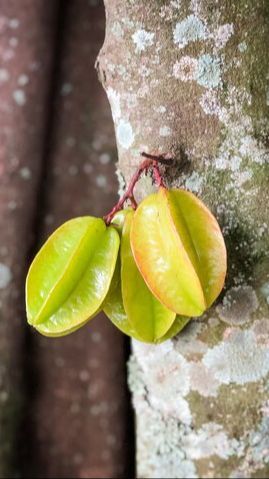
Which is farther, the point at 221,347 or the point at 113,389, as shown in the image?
the point at 113,389

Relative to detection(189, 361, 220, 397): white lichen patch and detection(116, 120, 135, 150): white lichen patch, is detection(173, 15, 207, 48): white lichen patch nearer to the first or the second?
detection(116, 120, 135, 150): white lichen patch

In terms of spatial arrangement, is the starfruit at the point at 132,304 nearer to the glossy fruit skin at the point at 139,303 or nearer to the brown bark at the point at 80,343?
the glossy fruit skin at the point at 139,303

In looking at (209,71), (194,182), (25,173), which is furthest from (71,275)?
(25,173)

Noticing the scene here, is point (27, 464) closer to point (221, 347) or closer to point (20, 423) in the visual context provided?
point (20, 423)

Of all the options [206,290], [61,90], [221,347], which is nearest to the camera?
[206,290]

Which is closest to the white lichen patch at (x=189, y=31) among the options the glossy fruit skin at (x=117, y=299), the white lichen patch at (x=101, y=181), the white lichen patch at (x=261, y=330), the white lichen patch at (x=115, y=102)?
the white lichen patch at (x=115, y=102)

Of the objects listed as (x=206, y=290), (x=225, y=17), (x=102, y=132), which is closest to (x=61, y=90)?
(x=102, y=132)

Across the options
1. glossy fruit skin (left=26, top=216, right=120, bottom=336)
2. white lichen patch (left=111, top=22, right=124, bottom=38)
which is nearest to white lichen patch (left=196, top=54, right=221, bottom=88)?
white lichen patch (left=111, top=22, right=124, bottom=38)

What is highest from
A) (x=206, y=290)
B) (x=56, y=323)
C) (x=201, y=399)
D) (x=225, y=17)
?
(x=225, y=17)
